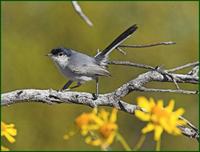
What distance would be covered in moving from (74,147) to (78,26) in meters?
0.97

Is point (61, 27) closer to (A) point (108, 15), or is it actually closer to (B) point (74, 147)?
(A) point (108, 15)

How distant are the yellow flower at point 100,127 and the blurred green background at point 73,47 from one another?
3292 mm

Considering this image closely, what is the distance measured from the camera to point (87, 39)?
4.91 m

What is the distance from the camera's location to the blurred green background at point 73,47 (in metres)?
4.80

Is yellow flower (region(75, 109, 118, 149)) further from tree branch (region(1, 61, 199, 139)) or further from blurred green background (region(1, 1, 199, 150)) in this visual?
blurred green background (region(1, 1, 199, 150))

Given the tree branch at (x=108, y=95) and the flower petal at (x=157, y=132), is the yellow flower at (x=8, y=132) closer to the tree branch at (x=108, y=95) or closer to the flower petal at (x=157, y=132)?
the flower petal at (x=157, y=132)

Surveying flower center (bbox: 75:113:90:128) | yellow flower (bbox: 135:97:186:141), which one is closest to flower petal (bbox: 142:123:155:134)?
yellow flower (bbox: 135:97:186:141)

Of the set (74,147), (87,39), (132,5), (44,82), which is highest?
(132,5)

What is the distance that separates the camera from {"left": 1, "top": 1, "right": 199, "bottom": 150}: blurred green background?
4.80 meters

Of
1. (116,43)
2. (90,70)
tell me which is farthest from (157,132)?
(90,70)

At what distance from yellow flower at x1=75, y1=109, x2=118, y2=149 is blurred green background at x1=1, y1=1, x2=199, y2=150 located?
130 inches

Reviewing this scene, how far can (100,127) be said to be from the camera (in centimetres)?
115

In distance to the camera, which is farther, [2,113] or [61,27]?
[61,27]

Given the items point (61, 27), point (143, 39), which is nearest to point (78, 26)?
point (61, 27)
